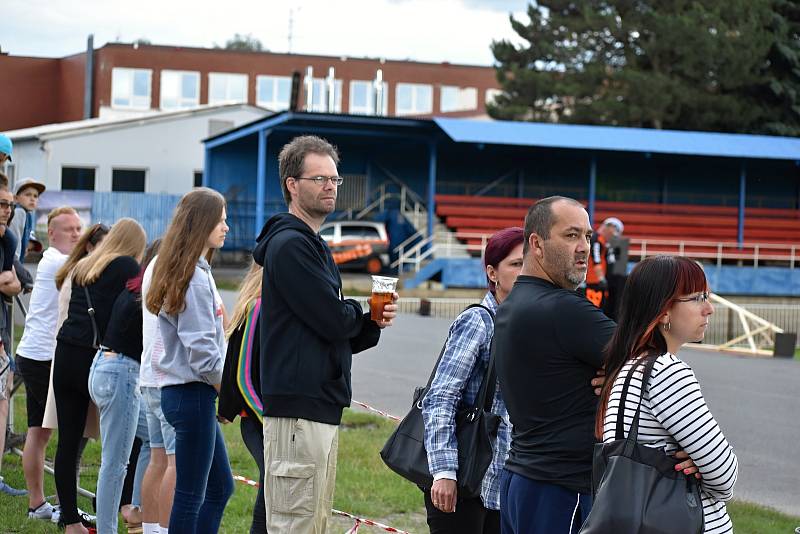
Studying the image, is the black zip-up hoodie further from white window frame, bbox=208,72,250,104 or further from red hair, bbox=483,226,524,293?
white window frame, bbox=208,72,250,104

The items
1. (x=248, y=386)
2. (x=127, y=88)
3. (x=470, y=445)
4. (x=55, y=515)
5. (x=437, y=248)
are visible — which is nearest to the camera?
(x=470, y=445)

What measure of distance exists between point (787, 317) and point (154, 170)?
25.8 meters

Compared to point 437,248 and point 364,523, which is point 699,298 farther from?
point 437,248

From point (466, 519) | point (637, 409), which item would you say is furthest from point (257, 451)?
point (637, 409)

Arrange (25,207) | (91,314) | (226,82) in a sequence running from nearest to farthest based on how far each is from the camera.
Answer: (91,314) < (25,207) < (226,82)

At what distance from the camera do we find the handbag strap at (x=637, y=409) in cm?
328

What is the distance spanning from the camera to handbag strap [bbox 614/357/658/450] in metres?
3.28

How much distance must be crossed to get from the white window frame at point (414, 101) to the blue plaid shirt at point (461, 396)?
60.0 meters

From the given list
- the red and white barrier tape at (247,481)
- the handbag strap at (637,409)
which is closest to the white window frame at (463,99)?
the red and white barrier tape at (247,481)

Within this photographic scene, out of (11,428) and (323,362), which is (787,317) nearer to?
(11,428)

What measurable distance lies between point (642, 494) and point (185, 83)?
58.6m

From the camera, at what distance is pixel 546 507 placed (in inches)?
147

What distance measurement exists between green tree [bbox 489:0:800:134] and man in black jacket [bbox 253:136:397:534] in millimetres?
44295

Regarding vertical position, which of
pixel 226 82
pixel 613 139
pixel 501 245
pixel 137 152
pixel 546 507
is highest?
pixel 226 82
